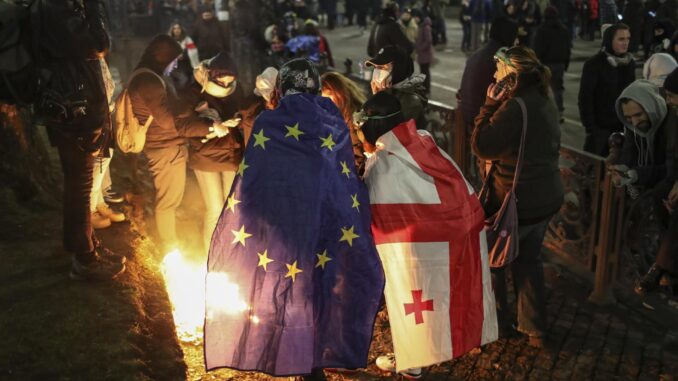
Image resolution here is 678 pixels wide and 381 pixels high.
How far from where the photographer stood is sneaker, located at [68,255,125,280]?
5809 mm

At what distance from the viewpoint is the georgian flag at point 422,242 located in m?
4.79

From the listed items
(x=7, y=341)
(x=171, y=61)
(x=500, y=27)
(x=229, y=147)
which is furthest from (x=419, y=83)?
(x=7, y=341)

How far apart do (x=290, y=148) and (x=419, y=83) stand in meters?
2.28

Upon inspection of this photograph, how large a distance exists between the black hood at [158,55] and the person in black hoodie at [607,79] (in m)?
4.69

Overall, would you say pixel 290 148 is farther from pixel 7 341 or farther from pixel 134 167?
pixel 134 167

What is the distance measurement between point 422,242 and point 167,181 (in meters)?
3.06

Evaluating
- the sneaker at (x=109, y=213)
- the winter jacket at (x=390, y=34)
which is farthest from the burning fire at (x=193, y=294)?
the winter jacket at (x=390, y=34)

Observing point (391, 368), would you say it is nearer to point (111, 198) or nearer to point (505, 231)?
point (505, 231)

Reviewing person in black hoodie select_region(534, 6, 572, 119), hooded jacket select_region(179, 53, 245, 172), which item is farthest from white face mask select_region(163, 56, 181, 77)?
person in black hoodie select_region(534, 6, 572, 119)

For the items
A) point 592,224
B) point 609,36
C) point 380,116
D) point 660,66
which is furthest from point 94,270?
point 609,36

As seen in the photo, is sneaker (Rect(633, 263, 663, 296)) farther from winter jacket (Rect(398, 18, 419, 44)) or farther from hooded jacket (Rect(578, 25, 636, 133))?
winter jacket (Rect(398, 18, 419, 44))

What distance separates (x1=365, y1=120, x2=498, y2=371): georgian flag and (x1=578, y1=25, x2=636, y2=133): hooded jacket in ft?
13.8

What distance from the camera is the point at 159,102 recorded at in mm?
6391

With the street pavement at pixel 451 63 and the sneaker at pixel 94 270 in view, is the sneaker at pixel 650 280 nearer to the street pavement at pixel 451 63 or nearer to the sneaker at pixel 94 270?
the sneaker at pixel 94 270
